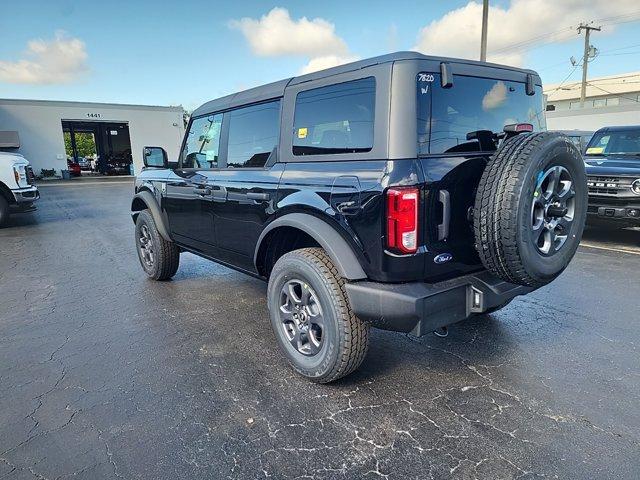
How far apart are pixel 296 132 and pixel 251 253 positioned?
1062mm

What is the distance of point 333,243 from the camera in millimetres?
2633

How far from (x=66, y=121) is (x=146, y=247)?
29102 mm

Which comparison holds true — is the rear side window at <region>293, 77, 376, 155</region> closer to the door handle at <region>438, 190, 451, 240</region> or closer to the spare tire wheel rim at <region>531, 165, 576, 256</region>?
the door handle at <region>438, 190, 451, 240</region>

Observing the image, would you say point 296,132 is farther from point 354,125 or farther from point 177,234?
point 177,234

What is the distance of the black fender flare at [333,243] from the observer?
2.56m

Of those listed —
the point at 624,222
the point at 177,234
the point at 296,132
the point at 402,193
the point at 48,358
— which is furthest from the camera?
the point at 624,222

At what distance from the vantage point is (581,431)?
2.36 metres

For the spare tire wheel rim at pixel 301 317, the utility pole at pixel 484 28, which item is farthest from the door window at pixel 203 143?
the utility pole at pixel 484 28

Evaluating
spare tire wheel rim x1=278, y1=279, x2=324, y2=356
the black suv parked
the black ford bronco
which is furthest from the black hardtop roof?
the black suv parked

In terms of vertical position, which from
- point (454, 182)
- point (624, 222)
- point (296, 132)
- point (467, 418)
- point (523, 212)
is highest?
point (296, 132)

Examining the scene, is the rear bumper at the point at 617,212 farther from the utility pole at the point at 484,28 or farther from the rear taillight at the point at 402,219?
the utility pole at the point at 484,28

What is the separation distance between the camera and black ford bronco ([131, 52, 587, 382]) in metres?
2.39

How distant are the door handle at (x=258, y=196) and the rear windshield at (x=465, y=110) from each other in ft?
4.16

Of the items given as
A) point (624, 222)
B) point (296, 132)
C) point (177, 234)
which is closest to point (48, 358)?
point (177, 234)
